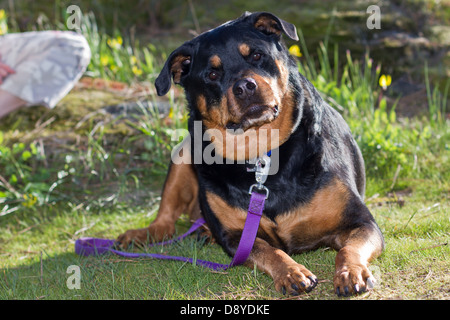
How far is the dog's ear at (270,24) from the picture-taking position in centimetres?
331

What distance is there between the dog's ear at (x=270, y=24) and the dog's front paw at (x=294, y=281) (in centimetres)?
141

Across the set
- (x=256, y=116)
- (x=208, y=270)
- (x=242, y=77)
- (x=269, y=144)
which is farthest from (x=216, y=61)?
(x=208, y=270)

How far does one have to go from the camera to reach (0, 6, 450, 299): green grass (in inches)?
119

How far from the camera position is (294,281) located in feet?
8.93

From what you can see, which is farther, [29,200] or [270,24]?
[29,200]

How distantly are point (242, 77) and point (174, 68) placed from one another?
0.67 metres

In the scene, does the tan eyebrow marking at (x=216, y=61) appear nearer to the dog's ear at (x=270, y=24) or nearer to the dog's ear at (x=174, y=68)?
the dog's ear at (x=174, y=68)

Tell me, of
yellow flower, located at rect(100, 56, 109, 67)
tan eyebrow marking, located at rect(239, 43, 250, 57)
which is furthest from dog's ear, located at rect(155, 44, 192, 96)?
yellow flower, located at rect(100, 56, 109, 67)

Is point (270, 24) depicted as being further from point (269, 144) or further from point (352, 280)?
point (352, 280)

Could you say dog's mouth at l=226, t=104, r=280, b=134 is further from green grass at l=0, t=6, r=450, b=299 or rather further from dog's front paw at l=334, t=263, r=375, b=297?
dog's front paw at l=334, t=263, r=375, b=297
